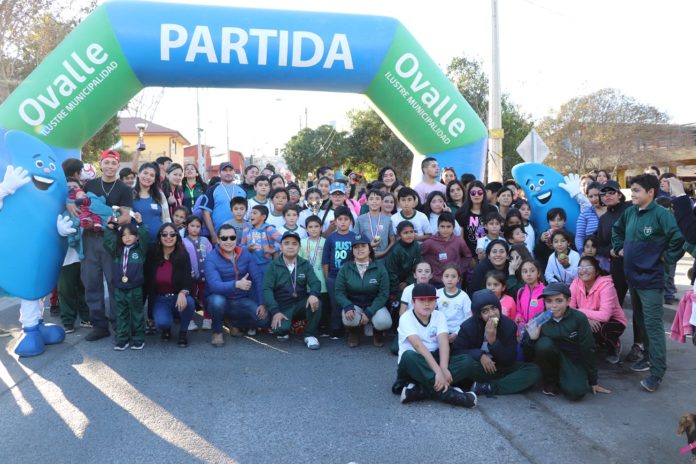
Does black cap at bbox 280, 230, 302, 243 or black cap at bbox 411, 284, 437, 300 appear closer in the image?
black cap at bbox 411, 284, 437, 300

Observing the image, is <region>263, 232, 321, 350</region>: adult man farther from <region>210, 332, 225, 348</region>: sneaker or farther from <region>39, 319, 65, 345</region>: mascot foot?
<region>39, 319, 65, 345</region>: mascot foot

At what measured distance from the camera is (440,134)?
26.6ft

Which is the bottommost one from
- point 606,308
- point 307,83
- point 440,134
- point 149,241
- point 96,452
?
point 96,452

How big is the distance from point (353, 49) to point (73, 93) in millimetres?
3554

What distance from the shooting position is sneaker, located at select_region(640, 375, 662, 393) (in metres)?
4.57

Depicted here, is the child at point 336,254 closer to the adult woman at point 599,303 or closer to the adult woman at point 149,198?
the adult woman at point 149,198

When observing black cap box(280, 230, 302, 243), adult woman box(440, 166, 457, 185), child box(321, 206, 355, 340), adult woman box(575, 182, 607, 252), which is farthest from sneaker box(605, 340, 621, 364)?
black cap box(280, 230, 302, 243)

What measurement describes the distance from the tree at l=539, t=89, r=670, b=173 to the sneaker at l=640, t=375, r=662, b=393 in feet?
74.6

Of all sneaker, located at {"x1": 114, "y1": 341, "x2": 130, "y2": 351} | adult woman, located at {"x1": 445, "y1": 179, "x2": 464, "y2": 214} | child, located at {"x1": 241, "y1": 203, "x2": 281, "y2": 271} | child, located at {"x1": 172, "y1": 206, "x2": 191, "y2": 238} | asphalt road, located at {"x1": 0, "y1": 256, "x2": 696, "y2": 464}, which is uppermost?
adult woman, located at {"x1": 445, "y1": 179, "x2": 464, "y2": 214}

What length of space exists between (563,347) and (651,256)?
106 cm

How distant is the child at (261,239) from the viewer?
6.26 meters

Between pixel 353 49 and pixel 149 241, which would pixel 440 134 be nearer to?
pixel 353 49

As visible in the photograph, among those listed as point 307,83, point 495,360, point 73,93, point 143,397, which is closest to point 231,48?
point 307,83

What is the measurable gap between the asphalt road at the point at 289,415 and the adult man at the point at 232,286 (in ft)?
1.78
